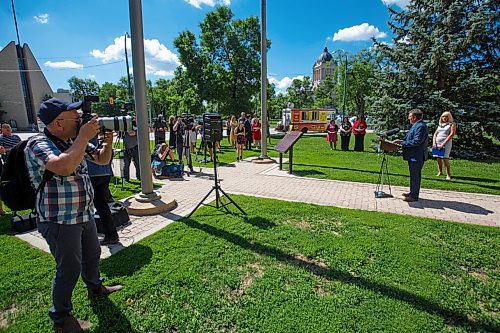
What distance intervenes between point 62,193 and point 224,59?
89.5ft

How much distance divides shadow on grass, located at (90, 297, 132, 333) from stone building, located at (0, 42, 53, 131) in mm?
49648

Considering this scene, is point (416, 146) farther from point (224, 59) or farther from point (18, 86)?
point (18, 86)

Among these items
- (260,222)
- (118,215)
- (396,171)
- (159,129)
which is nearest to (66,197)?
(118,215)

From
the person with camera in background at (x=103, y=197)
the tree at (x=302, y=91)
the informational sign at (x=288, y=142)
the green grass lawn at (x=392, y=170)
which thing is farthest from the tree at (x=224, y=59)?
the tree at (x=302, y=91)

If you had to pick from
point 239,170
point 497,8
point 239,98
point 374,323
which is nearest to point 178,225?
point 374,323

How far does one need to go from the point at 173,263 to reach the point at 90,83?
109m

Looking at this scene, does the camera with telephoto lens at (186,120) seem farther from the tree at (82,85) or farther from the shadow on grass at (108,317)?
the tree at (82,85)

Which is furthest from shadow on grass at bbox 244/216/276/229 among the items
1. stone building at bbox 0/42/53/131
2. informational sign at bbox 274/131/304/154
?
stone building at bbox 0/42/53/131

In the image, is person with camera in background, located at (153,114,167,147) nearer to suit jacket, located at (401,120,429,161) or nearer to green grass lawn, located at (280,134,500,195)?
green grass lawn, located at (280,134,500,195)

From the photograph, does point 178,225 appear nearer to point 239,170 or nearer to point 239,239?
point 239,239

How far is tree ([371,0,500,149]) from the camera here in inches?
437

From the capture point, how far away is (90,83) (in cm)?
9412

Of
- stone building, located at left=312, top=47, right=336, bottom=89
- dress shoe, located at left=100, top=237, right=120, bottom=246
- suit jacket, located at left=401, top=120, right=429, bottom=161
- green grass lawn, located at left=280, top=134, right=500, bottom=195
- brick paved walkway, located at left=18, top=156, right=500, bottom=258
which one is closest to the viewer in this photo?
dress shoe, located at left=100, top=237, right=120, bottom=246

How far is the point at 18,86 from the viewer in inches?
1730
